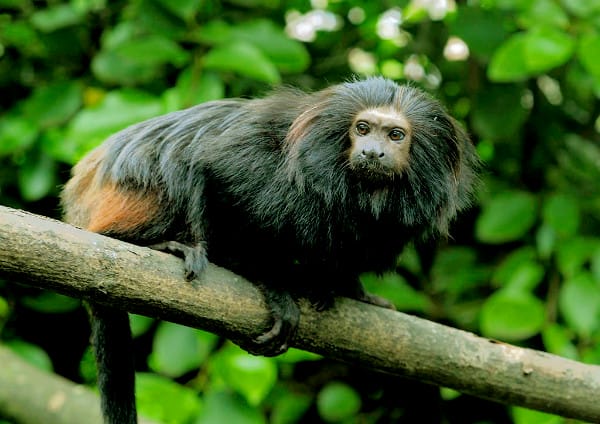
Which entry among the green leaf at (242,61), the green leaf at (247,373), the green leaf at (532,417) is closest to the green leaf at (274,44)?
the green leaf at (242,61)

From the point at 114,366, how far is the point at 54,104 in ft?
4.10

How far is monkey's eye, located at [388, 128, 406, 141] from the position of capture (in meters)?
2.45

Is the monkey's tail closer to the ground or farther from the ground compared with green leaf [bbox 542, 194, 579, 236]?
farther from the ground

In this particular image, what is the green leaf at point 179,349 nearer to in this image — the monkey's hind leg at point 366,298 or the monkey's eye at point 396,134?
the monkey's hind leg at point 366,298

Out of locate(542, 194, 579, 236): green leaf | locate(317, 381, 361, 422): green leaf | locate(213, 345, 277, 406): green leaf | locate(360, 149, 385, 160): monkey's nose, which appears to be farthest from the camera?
locate(317, 381, 361, 422): green leaf

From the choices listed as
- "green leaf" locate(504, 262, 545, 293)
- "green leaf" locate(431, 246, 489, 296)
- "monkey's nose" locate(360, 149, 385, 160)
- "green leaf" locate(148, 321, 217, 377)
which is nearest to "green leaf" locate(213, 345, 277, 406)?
"green leaf" locate(148, 321, 217, 377)

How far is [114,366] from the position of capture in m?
2.49

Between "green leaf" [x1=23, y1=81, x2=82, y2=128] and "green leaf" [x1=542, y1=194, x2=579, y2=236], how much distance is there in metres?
1.86

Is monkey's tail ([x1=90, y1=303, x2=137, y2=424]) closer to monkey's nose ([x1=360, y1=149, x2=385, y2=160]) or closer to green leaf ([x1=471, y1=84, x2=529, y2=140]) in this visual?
monkey's nose ([x1=360, y1=149, x2=385, y2=160])

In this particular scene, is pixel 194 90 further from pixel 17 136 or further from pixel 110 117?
pixel 17 136

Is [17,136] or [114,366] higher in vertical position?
[17,136]

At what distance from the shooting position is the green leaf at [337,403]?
11.2ft

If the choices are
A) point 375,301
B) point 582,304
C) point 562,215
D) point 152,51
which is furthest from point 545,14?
point 152,51

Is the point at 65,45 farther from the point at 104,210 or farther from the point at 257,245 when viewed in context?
the point at 257,245
